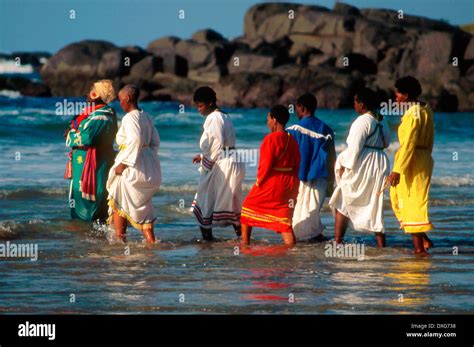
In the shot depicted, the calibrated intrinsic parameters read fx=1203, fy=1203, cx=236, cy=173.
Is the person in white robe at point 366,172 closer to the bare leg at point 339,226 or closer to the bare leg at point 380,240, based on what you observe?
the bare leg at point 380,240

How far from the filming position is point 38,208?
15266mm

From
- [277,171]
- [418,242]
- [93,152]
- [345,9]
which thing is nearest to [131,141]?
[93,152]

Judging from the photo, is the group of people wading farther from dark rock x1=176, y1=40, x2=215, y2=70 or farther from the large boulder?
dark rock x1=176, y1=40, x2=215, y2=70

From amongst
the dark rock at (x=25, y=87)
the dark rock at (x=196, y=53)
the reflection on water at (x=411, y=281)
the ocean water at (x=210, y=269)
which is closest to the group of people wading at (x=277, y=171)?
the ocean water at (x=210, y=269)

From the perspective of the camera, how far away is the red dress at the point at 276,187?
11258mm

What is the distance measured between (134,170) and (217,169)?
3.35 ft

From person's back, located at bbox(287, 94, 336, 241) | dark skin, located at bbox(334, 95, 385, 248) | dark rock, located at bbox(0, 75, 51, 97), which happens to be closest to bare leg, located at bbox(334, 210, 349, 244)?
dark skin, located at bbox(334, 95, 385, 248)

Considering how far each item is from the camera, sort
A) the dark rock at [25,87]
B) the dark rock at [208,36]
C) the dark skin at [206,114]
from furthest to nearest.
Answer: the dark rock at [208,36], the dark rock at [25,87], the dark skin at [206,114]

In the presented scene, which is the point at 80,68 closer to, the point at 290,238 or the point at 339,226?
the point at 339,226

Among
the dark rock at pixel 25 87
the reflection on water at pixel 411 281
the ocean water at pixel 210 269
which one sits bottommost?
the dark rock at pixel 25 87

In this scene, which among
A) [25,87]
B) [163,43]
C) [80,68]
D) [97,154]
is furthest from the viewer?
[163,43]

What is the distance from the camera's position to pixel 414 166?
10977 mm

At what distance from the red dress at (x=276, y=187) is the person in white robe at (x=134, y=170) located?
0.95m

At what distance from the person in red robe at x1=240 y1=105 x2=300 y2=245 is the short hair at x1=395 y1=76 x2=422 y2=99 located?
1096 millimetres
